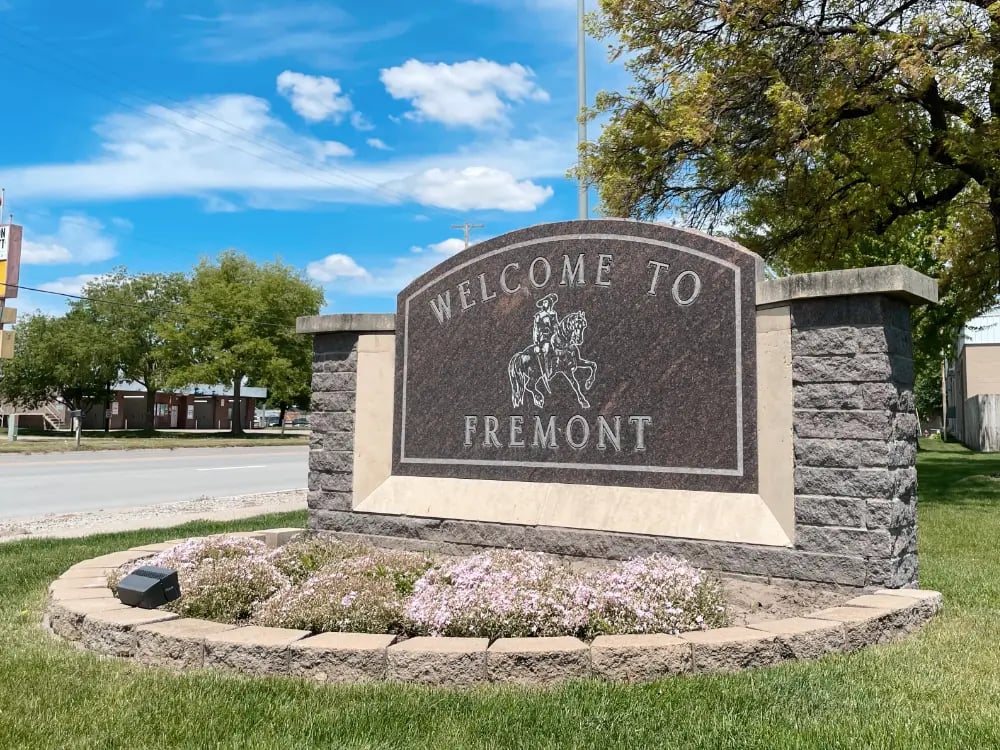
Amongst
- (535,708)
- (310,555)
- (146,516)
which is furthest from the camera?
(146,516)

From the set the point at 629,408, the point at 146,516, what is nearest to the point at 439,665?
the point at 629,408

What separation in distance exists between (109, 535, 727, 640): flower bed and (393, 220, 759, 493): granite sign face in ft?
2.84

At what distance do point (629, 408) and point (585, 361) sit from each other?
52cm

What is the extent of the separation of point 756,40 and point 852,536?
10.3m

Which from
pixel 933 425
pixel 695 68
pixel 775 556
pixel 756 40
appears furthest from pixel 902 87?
pixel 933 425

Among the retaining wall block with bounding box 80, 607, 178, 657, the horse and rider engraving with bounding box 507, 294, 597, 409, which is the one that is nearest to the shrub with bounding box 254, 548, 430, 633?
the retaining wall block with bounding box 80, 607, 178, 657

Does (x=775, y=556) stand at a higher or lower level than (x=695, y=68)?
lower

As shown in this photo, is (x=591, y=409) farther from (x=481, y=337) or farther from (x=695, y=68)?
(x=695, y=68)

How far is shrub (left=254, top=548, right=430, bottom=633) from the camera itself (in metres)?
4.48

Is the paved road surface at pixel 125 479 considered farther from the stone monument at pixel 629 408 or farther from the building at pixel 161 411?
the building at pixel 161 411

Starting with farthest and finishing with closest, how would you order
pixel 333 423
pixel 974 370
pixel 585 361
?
pixel 974 370 → pixel 333 423 → pixel 585 361

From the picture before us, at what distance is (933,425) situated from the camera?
6041 cm

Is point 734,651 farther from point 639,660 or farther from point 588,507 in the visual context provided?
point 588,507

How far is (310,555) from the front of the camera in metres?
6.26
